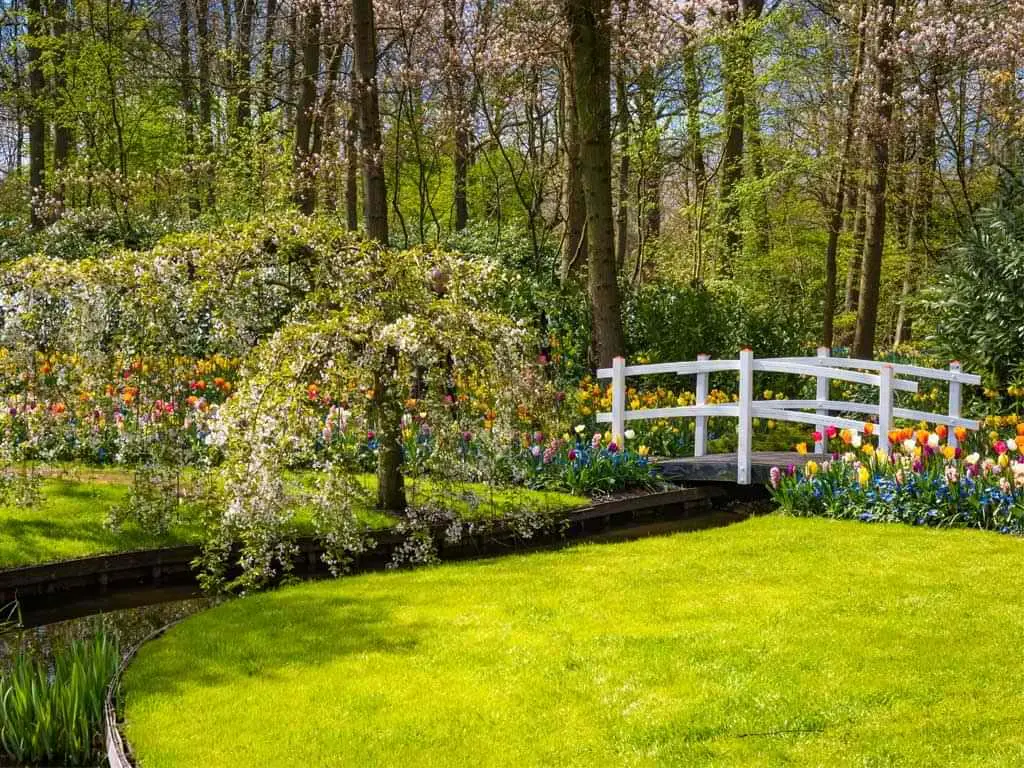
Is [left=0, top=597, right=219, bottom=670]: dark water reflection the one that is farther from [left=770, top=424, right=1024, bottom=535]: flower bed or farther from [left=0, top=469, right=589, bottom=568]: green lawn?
[left=770, top=424, right=1024, bottom=535]: flower bed

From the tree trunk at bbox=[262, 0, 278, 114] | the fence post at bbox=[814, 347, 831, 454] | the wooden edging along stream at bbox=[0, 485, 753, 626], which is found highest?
the tree trunk at bbox=[262, 0, 278, 114]

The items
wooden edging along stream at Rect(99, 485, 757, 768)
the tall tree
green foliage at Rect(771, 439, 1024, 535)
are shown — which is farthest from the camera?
green foliage at Rect(771, 439, 1024, 535)

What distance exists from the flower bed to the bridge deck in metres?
0.64

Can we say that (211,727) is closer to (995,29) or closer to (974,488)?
(974,488)

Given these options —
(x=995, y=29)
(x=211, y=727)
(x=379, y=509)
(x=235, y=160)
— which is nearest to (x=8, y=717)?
(x=211, y=727)

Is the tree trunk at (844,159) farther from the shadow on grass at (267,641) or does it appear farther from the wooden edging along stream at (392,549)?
the shadow on grass at (267,641)

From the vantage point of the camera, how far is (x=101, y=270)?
291 inches

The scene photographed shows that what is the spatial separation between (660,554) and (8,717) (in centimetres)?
463

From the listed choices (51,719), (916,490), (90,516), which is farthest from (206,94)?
(51,719)

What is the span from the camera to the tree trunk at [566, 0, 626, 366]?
12055 mm

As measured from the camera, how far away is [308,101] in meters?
19.6

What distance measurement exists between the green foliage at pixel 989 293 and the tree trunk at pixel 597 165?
4163mm

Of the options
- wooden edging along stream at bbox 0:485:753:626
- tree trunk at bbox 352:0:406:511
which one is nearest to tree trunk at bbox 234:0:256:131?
tree trunk at bbox 352:0:406:511

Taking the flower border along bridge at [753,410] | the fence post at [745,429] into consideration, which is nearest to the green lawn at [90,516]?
the flower border along bridge at [753,410]
